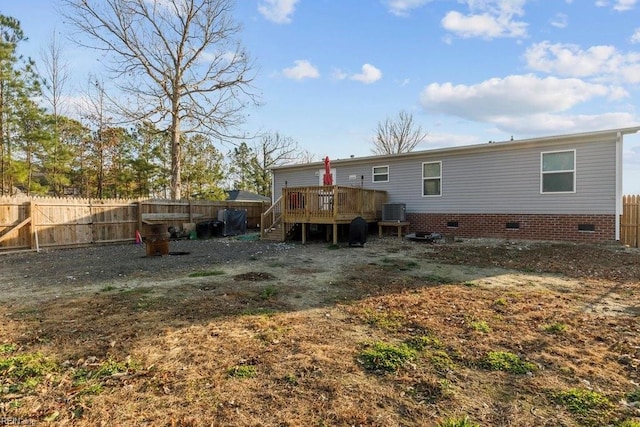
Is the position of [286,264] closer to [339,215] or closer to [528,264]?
[339,215]

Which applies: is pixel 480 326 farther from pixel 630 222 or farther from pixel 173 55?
pixel 173 55

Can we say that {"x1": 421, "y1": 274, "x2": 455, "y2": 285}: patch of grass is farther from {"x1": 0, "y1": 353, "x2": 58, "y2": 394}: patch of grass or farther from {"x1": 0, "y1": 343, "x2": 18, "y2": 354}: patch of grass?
{"x1": 0, "y1": 343, "x2": 18, "y2": 354}: patch of grass

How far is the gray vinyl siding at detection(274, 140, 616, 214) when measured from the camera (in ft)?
32.0

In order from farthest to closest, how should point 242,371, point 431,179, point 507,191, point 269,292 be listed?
1. point 431,179
2. point 507,191
3. point 269,292
4. point 242,371

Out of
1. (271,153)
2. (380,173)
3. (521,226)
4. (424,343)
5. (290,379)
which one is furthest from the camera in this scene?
(271,153)

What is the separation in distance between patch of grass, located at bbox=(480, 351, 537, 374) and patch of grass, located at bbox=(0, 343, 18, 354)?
158 inches

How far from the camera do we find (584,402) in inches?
88.3

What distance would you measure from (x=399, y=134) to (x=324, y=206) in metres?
22.8

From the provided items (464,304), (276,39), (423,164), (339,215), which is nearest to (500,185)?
(423,164)

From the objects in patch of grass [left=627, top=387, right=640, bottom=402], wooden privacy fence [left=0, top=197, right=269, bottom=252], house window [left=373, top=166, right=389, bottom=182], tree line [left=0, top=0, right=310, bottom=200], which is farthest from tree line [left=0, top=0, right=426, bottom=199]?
patch of grass [left=627, top=387, right=640, bottom=402]

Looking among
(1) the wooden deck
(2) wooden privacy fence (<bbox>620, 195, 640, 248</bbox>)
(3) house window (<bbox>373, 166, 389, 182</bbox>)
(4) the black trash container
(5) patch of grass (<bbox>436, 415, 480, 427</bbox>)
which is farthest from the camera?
(4) the black trash container

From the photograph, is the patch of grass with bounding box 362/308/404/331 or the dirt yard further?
the patch of grass with bounding box 362/308/404/331

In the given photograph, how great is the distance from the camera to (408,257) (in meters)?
8.42

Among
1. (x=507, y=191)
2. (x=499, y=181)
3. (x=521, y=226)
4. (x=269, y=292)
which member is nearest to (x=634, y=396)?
(x=269, y=292)
